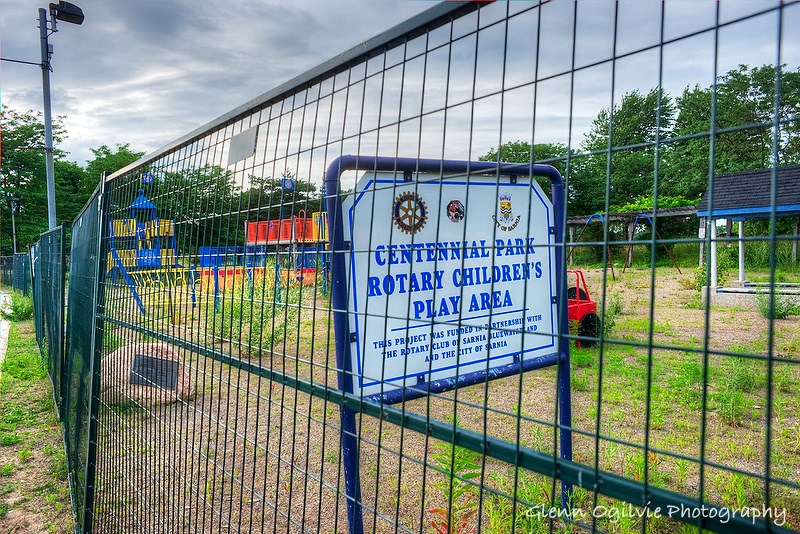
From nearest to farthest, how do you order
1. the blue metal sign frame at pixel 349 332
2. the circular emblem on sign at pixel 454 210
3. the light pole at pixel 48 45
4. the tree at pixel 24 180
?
the blue metal sign frame at pixel 349 332
the circular emblem on sign at pixel 454 210
the light pole at pixel 48 45
the tree at pixel 24 180

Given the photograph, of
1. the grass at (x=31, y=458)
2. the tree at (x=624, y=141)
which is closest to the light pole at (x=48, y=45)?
the grass at (x=31, y=458)

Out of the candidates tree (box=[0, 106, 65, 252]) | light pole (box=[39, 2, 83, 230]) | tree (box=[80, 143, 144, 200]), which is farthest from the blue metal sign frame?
tree (box=[80, 143, 144, 200])

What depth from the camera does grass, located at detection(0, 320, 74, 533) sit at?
144 inches

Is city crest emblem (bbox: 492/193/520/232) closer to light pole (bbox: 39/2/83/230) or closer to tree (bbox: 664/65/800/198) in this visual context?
tree (bbox: 664/65/800/198)

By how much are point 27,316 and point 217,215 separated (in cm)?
1429

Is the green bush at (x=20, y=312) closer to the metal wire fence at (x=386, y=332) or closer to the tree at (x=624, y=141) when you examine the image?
the metal wire fence at (x=386, y=332)

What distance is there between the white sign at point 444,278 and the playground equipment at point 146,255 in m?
0.81

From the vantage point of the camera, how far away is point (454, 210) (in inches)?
115

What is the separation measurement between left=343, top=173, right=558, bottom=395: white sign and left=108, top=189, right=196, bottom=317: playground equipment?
81cm

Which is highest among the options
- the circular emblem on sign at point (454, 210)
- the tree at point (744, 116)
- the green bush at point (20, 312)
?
the tree at point (744, 116)

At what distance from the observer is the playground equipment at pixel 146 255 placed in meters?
2.66

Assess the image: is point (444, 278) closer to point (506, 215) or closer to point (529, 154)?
point (506, 215)

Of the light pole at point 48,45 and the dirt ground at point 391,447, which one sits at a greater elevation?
the light pole at point 48,45

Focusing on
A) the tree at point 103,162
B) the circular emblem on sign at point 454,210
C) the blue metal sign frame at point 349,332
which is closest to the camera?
the blue metal sign frame at point 349,332
